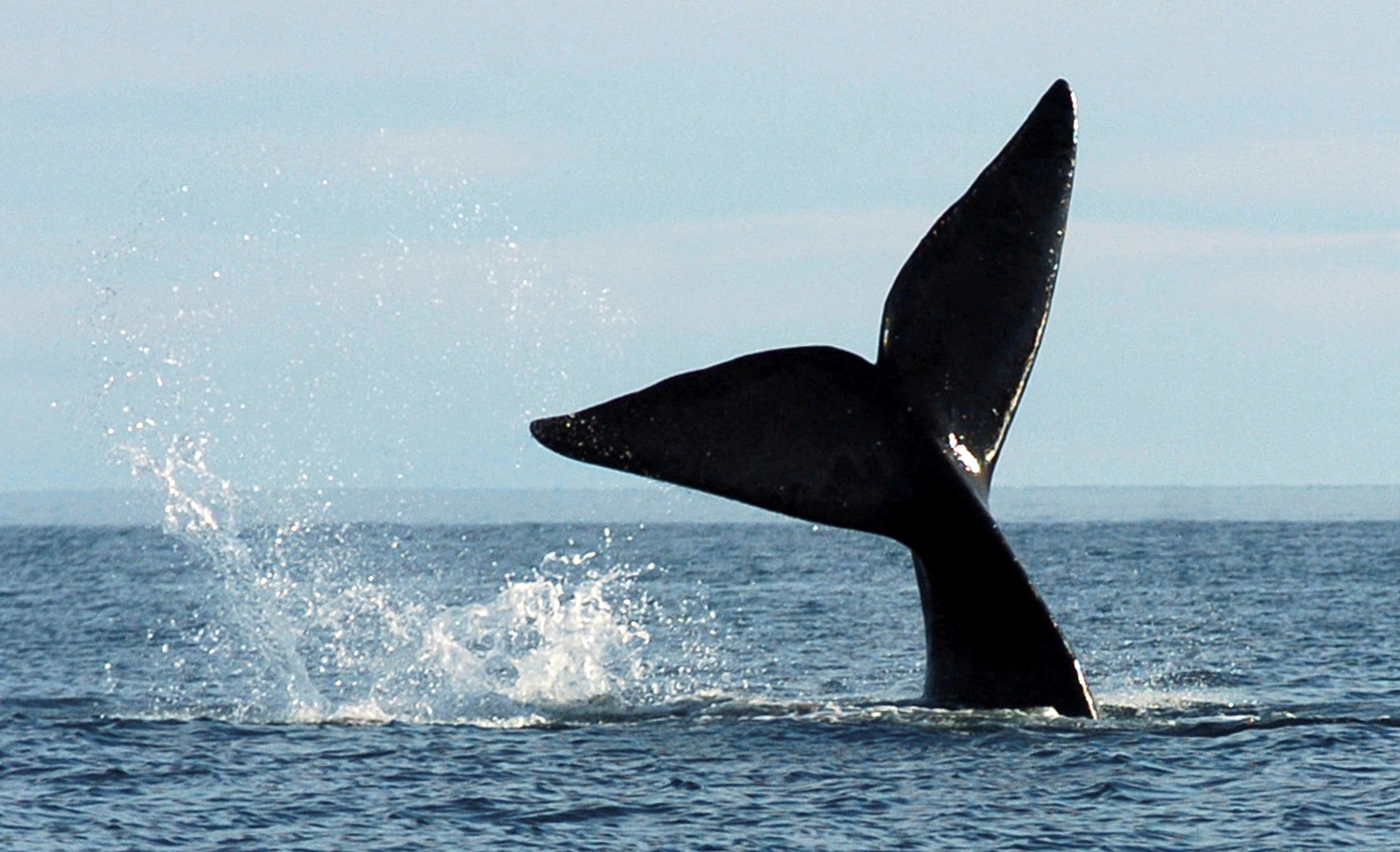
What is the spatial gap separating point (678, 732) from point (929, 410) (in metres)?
3.21

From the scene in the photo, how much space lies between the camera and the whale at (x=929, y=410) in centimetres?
1090

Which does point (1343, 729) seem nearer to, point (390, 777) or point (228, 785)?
point (390, 777)

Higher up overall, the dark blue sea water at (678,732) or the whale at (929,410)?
the whale at (929,410)

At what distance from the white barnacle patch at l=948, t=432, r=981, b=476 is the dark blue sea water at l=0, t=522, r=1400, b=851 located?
1.61 meters

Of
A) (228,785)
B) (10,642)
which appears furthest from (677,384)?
(10,642)

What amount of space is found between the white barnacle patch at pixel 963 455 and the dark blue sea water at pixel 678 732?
1607 mm

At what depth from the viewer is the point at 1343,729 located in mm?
13867

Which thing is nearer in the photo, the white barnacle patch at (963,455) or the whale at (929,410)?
the whale at (929,410)

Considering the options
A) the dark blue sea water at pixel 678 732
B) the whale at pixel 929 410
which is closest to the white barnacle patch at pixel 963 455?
the whale at pixel 929 410

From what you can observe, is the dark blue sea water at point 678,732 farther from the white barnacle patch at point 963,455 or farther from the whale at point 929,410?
the white barnacle patch at point 963,455

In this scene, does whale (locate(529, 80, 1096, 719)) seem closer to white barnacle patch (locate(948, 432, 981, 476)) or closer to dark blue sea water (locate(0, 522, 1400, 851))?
white barnacle patch (locate(948, 432, 981, 476))

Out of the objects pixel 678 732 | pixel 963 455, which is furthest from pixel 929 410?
pixel 678 732

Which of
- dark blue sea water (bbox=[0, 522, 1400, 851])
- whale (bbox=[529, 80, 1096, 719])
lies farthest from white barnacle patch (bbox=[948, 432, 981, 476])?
dark blue sea water (bbox=[0, 522, 1400, 851])

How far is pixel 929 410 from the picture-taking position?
1142cm
